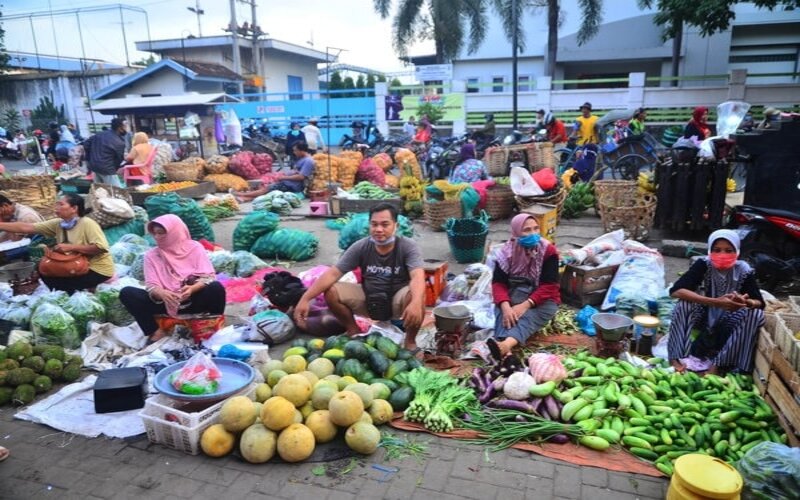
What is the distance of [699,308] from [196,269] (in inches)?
160

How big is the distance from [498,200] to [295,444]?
654 centimetres

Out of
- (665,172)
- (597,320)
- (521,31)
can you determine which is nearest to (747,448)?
(597,320)

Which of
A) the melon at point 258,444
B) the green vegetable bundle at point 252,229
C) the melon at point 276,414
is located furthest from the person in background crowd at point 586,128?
the melon at point 258,444

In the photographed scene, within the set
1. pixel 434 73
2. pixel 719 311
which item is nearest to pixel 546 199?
pixel 719 311

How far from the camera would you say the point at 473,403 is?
3.56 m

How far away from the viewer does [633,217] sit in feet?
24.3

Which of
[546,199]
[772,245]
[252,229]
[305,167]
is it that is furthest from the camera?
[305,167]

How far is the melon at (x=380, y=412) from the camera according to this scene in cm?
332

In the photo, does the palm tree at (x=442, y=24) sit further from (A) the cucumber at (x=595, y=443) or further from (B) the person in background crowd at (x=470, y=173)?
(A) the cucumber at (x=595, y=443)

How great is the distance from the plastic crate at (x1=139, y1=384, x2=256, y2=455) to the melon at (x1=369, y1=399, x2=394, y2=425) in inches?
35.8

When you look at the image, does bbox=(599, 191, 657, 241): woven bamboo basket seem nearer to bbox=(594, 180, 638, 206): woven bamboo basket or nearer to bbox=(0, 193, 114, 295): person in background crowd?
bbox=(594, 180, 638, 206): woven bamboo basket

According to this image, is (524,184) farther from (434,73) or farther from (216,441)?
(434,73)

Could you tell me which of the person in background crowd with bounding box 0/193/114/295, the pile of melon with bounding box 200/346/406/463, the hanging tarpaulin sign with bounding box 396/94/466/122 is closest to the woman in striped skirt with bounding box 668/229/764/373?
the pile of melon with bounding box 200/346/406/463

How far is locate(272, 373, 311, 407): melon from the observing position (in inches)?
127
